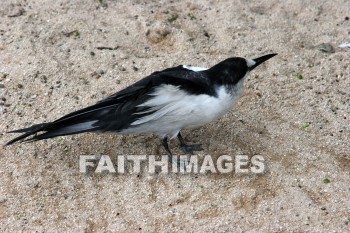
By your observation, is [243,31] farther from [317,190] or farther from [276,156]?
[317,190]

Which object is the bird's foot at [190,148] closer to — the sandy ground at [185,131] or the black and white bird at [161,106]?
the sandy ground at [185,131]

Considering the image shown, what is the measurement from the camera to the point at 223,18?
4938mm

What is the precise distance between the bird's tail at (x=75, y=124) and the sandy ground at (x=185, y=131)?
248mm

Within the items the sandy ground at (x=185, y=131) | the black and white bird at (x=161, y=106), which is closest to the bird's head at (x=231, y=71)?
the black and white bird at (x=161, y=106)

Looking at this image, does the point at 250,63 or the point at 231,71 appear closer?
the point at 231,71

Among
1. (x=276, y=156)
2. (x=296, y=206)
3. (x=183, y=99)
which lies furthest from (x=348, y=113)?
(x=183, y=99)

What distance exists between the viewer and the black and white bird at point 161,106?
3.46 m

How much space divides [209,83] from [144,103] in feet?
1.28

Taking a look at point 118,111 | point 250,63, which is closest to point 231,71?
point 250,63

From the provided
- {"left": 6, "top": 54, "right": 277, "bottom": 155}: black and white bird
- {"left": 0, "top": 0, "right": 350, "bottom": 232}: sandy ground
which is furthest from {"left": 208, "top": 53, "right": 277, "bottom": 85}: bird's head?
{"left": 0, "top": 0, "right": 350, "bottom": 232}: sandy ground

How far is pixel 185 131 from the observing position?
405 centimetres

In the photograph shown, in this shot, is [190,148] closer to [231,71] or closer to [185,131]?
[185,131]

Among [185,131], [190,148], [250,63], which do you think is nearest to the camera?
[250,63]

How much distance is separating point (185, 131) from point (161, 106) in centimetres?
62
